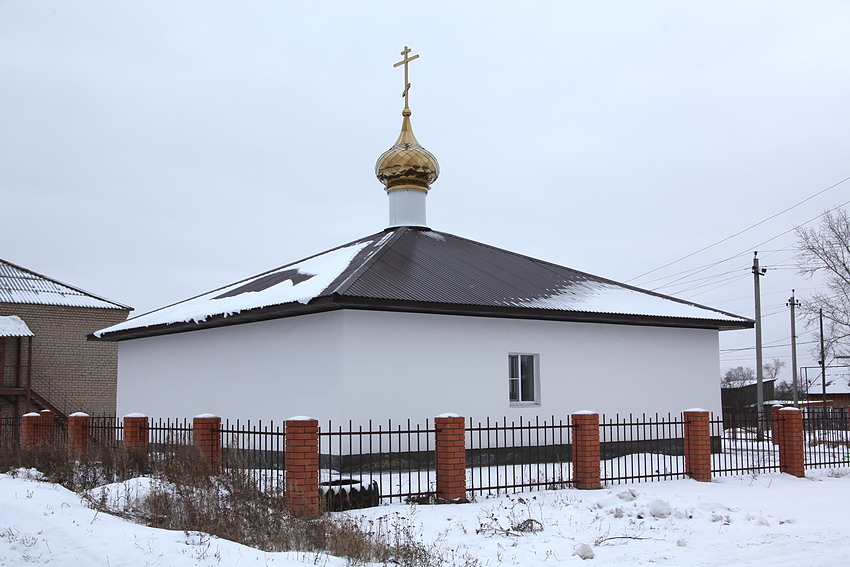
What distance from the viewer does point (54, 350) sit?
85.7ft

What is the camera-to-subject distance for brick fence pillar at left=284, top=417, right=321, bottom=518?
9.30 metres

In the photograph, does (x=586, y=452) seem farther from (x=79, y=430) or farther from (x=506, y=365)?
(x=79, y=430)

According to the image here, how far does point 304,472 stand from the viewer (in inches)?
368

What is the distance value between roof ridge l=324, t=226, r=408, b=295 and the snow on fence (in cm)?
196

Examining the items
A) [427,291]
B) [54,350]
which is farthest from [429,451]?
[54,350]

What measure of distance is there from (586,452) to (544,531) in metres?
2.66

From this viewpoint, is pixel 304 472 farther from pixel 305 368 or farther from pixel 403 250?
pixel 403 250

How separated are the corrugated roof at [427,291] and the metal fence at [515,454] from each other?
1909mm

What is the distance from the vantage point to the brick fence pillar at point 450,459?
33.7 ft

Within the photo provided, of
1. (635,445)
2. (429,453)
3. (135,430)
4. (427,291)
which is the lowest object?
(635,445)

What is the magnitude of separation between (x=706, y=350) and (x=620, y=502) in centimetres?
794

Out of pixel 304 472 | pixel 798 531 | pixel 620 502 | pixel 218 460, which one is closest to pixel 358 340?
pixel 218 460

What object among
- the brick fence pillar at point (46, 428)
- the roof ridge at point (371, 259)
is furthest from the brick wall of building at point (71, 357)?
the roof ridge at point (371, 259)

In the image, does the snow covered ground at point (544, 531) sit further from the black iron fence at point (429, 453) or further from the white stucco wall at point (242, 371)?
the white stucco wall at point (242, 371)
